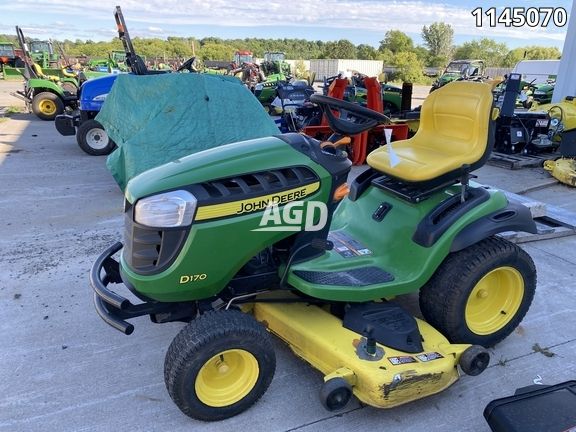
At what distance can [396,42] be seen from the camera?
56.8 metres

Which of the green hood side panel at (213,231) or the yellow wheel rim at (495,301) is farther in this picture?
the yellow wheel rim at (495,301)

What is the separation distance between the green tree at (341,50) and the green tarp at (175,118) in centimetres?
4921

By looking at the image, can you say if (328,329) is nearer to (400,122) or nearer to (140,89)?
(140,89)

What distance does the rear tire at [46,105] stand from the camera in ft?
35.5

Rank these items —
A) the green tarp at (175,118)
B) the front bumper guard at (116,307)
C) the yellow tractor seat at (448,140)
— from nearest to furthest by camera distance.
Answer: the front bumper guard at (116,307) → the yellow tractor seat at (448,140) → the green tarp at (175,118)

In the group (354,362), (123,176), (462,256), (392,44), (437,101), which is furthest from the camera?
(392,44)

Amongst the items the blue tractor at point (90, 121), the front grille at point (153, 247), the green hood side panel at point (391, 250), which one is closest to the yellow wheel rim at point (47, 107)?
the blue tractor at point (90, 121)

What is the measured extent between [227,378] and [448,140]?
188 centimetres

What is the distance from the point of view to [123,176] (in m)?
5.07

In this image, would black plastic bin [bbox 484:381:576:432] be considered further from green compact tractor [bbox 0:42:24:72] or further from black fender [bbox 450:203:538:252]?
green compact tractor [bbox 0:42:24:72]

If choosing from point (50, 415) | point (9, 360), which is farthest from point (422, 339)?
point (9, 360)

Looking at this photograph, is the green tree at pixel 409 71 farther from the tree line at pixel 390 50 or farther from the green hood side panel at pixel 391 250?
the green hood side panel at pixel 391 250

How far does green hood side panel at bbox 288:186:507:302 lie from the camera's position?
7.38 ft

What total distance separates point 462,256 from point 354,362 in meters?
0.88
